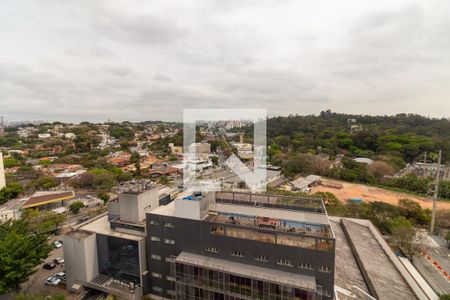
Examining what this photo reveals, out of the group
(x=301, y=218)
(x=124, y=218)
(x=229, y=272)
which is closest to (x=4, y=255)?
(x=124, y=218)

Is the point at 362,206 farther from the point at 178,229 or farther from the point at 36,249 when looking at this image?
the point at 36,249

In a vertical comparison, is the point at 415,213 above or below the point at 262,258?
below

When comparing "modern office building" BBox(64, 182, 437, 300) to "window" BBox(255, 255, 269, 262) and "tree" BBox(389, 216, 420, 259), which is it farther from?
"tree" BBox(389, 216, 420, 259)

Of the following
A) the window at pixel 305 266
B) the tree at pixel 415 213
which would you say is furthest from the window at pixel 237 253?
the tree at pixel 415 213

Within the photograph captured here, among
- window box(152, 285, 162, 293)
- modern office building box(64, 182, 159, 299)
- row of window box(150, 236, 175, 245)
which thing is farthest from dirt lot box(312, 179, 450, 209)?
modern office building box(64, 182, 159, 299)

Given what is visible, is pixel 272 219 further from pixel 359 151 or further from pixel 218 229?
pixel 359 151

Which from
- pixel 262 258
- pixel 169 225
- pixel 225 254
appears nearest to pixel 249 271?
pixel 262 258

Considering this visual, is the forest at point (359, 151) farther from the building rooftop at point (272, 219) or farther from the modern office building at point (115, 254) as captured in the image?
the modern office building at point (115, 254)
